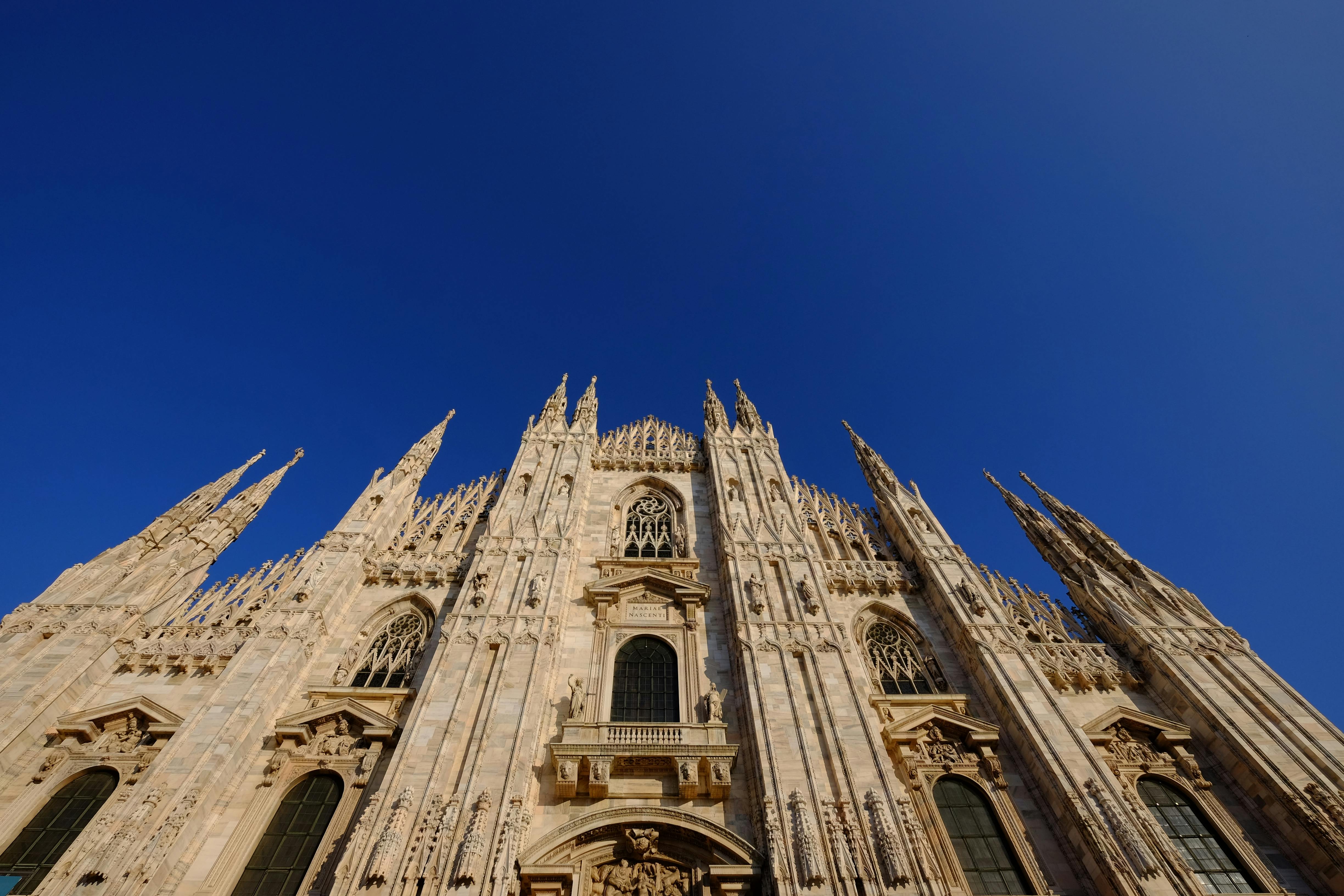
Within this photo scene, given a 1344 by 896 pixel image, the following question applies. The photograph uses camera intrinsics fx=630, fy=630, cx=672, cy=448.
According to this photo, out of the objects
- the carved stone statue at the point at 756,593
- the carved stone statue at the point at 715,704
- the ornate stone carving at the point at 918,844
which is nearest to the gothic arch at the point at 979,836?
the ornate stone carving at the point at 918,844

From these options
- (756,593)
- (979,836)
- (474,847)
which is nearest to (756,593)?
(756,593)

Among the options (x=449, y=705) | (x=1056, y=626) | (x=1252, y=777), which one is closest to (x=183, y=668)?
(x=449, y=705)

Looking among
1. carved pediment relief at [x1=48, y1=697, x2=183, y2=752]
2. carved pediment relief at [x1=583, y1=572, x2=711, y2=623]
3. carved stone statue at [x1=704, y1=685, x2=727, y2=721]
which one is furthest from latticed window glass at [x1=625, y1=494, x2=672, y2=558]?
carved pediment relief at [x1=48, y1=697, x2=183, y2=752]

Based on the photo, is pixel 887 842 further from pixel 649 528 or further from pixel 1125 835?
pixel 649 528

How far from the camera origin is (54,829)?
13.3 m

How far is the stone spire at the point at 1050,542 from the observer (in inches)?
824

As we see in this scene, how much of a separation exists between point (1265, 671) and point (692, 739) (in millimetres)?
14683

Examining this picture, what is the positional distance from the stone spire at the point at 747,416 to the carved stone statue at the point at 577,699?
14.7 meters

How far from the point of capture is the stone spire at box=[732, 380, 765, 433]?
28.2 metres

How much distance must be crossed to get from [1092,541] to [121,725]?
1117 inches

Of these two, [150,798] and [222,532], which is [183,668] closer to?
[150,798]

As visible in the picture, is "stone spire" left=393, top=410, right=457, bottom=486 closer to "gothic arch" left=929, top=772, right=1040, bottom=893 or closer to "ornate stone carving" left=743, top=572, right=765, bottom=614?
"ornate stone carving" left=743, top=572, right=765, bottom=614

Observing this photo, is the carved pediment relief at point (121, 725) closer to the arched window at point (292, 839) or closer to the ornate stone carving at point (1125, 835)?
the arched window at point (292, 839)

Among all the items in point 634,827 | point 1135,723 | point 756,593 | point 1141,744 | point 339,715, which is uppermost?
point 756,593
